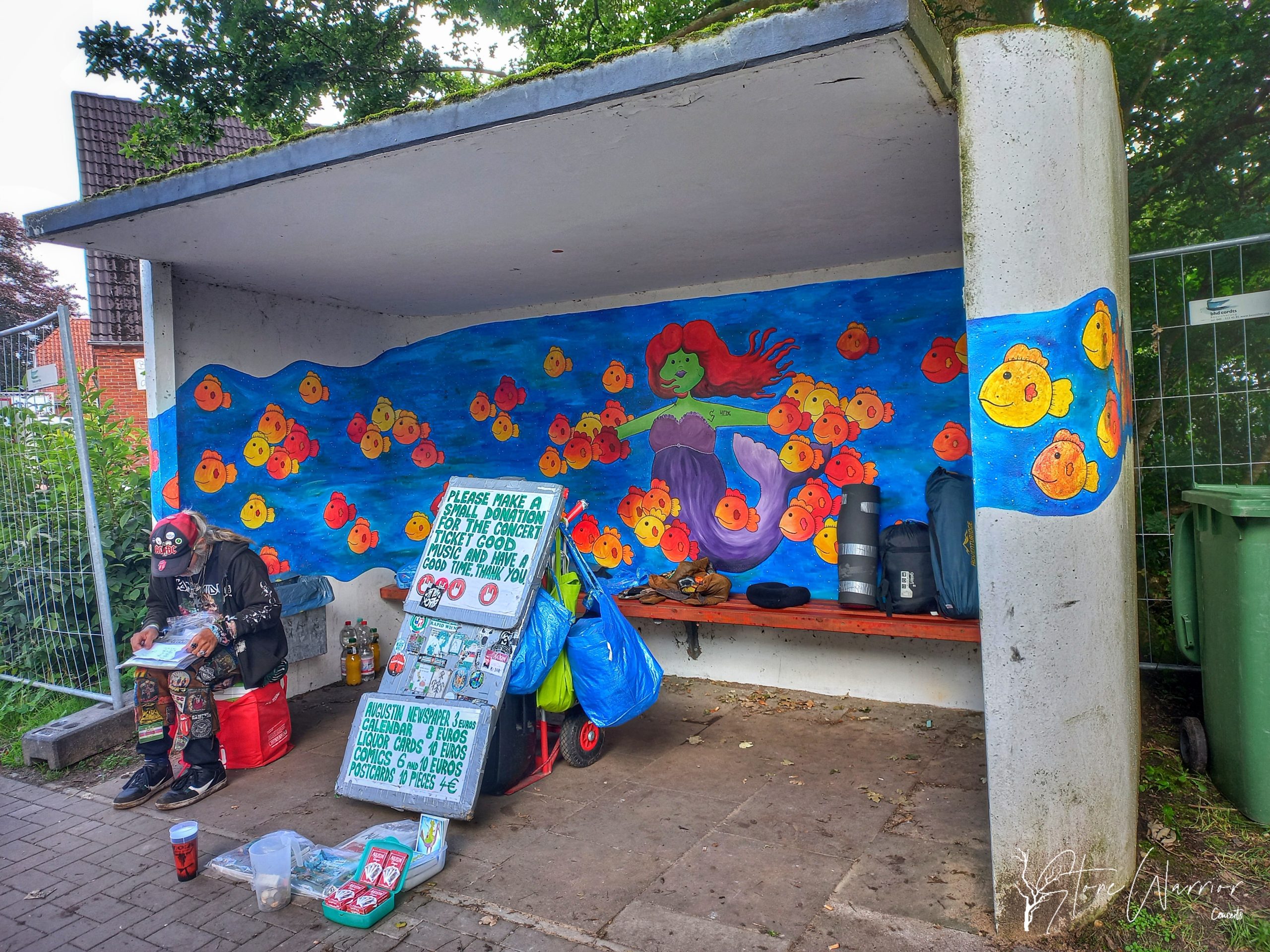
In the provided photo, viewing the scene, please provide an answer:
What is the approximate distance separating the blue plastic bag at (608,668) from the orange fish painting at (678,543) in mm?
1667

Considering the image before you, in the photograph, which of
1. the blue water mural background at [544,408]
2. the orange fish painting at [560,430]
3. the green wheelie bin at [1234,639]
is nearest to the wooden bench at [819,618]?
the blue water mural background at [544,408]

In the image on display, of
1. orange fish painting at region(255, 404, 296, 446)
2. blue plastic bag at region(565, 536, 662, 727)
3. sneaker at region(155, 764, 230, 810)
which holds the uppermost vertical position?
orange fish painting at region(255, 404, 296, 446)

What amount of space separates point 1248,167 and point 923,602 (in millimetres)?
4262

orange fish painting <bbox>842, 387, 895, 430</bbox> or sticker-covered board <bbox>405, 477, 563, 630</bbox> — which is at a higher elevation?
orange fish painting <bbox>842, 387, 895, 430</bbox>

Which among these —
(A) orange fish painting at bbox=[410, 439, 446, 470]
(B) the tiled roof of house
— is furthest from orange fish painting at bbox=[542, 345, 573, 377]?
(B) the tiled roof of house

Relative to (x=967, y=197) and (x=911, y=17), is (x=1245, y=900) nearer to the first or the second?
(x=967, y=197)

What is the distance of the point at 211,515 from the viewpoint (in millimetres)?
5547

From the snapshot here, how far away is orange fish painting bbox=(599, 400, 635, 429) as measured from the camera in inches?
247

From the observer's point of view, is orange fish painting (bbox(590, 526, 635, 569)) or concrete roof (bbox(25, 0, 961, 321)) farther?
orange fish painting (bbox(590, 526, 635, 569))

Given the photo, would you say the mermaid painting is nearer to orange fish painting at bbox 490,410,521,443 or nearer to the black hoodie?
orange fish painting at bbox 490,410,521,443

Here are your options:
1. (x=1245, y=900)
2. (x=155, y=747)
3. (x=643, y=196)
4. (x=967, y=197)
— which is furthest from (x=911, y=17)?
(x=155, y=747)

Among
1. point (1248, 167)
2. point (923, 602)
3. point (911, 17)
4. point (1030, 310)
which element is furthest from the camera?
point (1248, 167)

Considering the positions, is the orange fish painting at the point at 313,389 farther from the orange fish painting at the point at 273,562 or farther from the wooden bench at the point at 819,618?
the wooden bench at the point at 819,618

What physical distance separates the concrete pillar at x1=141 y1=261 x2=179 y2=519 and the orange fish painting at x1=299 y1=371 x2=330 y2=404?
113 cm
